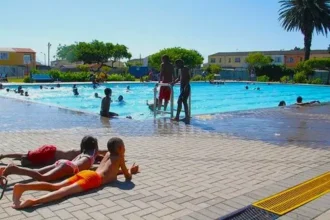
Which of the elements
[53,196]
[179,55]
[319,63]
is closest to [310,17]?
[319,63]

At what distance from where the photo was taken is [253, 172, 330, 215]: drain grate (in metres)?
4.29

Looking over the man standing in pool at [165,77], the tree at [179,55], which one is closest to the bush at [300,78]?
the tree at [179,55]

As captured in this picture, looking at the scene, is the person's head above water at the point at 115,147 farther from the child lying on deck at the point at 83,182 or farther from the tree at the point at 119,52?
the tree at the point at 119,52

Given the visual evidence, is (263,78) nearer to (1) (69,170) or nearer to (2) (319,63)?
(2) (319,63)

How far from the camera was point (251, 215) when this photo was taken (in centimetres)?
407

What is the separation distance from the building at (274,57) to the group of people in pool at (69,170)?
78.1 m

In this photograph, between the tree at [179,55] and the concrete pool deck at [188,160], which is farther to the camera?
the tree at [179,55]

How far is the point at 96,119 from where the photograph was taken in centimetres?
1159

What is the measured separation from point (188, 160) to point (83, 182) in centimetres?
232

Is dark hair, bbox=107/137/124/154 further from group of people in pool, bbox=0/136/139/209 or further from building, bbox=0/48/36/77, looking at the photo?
building, bbox=0/48/36/77

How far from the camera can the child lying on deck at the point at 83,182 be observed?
13.3 ft

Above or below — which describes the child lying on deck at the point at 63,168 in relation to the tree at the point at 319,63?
below

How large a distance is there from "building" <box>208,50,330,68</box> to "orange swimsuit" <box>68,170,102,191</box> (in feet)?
258

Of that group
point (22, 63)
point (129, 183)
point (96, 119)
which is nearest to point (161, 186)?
point (129, 183)
